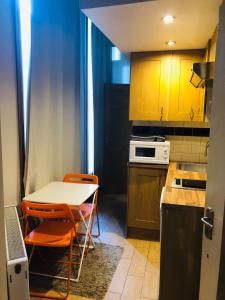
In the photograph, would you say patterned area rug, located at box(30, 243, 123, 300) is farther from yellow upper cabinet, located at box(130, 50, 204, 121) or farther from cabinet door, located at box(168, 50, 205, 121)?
cabinet door, located at box(168, 50, 205, 121)

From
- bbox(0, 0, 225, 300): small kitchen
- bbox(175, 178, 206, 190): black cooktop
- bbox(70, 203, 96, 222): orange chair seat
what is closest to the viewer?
bbox(0, 0, 225, 300): small kitchen

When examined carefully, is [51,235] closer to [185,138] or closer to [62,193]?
[62,193]

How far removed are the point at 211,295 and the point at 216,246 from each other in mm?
275

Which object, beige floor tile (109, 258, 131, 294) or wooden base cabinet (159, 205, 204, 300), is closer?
wooden base cabinet (159, 205, 204, 300)

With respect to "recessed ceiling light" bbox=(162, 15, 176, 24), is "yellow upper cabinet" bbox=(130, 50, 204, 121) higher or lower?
lower

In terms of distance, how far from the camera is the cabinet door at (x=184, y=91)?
3.08 m

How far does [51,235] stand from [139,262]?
3.31 ft

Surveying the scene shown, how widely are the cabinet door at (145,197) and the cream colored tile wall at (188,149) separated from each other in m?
0.61

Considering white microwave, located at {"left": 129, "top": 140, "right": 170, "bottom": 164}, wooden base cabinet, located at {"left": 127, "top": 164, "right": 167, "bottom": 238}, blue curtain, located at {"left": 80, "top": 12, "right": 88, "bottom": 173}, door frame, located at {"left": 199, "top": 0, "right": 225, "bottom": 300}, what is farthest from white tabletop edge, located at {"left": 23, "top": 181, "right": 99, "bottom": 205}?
door frame, located at {"left": 199, "top": 0, "right": 225, "bottom": 300}

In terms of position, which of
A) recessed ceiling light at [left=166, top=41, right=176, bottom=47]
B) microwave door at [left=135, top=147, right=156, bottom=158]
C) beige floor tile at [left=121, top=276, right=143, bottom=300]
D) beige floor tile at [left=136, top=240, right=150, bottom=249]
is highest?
recessed ceiling light at [left=166, top=41, right=176, bottom=47]

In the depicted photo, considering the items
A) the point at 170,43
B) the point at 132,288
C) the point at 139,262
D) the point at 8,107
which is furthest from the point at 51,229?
the point at 170,43

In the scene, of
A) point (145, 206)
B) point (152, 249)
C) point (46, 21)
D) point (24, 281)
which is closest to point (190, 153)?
point (145, 206)

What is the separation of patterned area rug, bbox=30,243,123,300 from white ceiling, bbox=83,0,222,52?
2.28 metres

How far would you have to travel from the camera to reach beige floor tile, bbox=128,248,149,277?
8.19ft
